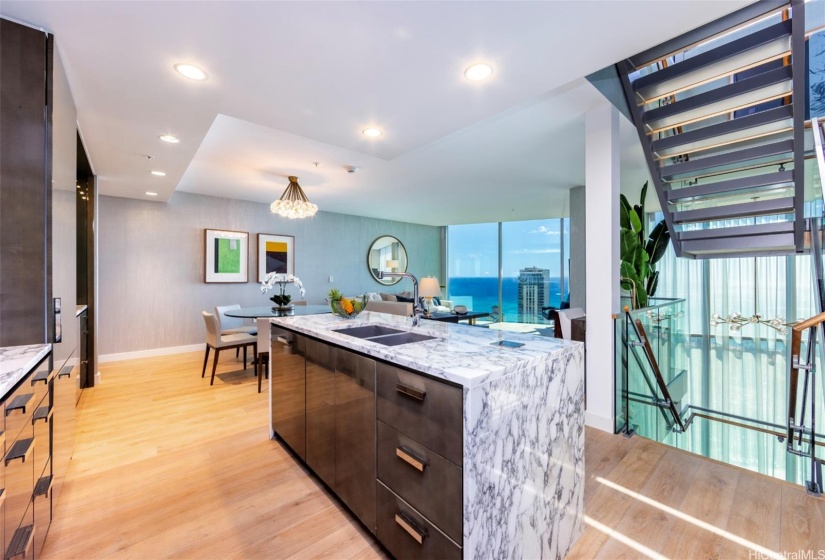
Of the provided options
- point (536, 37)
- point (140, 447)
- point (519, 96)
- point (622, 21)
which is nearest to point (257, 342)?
point (140, 447)

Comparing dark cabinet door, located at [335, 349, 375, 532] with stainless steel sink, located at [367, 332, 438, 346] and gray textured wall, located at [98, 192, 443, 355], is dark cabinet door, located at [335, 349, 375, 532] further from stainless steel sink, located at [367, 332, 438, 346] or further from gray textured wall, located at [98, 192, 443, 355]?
gray textured wall, located at [98, 192, 443, 355]

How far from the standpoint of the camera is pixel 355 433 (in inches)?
66.1

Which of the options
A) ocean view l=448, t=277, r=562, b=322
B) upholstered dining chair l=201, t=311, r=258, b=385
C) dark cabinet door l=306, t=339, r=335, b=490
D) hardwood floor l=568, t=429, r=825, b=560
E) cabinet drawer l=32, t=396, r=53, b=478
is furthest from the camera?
ocean view l=448, t=277, r=562, b=322

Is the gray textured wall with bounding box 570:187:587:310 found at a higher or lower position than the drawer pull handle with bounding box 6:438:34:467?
higher

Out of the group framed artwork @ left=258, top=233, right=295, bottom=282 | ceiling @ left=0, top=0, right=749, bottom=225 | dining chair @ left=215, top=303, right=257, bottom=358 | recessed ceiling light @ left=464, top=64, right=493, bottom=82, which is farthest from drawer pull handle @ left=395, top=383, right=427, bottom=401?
framed artwork @ left=258, top=233, right=295, bottom=282

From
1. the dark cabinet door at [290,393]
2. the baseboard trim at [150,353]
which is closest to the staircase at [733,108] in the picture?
the dark cabinet door at [290,393]

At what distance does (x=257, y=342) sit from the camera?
13.2 ft

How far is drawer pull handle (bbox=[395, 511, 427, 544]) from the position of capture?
4.24 ft

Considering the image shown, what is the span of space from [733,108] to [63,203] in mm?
4324

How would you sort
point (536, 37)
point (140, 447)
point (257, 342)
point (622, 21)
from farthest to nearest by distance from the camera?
point (257, 342) → point (140, 447) → point (536, 37) → point (622, 21)

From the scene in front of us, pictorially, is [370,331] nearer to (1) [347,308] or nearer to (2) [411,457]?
(1) [347,308]

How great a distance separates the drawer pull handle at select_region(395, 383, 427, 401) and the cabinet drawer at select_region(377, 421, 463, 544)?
18cm

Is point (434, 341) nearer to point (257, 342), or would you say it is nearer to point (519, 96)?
point (519, 96)

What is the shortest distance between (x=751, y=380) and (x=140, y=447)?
6289 millimetres
